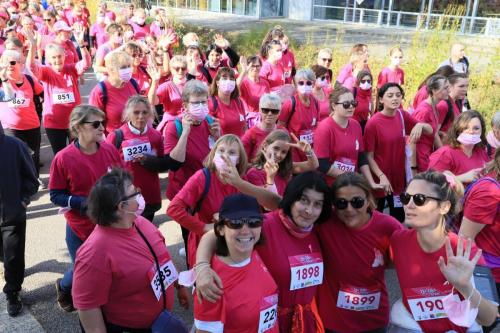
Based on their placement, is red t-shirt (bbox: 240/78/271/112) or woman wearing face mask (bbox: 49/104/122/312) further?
red t-shirt (bbox: 240/78/271/112)

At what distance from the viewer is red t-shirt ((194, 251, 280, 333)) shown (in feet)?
8.02

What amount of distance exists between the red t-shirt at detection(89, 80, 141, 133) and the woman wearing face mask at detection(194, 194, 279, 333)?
3.29 m

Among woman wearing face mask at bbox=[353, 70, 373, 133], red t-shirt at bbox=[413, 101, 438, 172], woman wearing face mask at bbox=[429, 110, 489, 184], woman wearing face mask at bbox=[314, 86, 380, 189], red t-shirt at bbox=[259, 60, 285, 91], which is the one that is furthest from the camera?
red t-shirt at bbox=[259, 60, 285, 91]

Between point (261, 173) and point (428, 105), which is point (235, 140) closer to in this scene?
point (261, 173)

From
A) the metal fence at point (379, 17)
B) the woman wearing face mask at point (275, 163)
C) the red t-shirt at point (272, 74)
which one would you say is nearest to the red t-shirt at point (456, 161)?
the woman wearing face mask at point (275, 163)

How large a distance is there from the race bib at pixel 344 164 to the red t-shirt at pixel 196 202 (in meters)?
1.43

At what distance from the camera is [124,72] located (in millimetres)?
5496

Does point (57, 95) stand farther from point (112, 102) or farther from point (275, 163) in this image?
point (275, 163)

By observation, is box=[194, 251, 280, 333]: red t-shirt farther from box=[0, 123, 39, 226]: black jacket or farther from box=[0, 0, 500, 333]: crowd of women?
box=[0, 123, 39, 226]: black jacket

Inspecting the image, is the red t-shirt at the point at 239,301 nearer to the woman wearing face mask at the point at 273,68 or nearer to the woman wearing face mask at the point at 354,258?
the woman wearing face mask at the point at 354,258

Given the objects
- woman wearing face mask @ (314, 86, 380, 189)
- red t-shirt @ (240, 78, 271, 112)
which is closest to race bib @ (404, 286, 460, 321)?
woman wearing face mask @ (314, 86, 380, 189)

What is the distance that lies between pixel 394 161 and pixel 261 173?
197 cm

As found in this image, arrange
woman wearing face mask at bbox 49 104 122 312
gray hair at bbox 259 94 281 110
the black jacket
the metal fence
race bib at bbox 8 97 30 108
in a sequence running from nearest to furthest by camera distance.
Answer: woman wearing face mask at bbox 49 104 122 312, the black jacket, gray hair at bbox 259 94 281 110, race bib at bbox 8 97 30 108, the metal fence

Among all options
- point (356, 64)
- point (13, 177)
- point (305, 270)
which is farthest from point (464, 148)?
point (356, 64)
